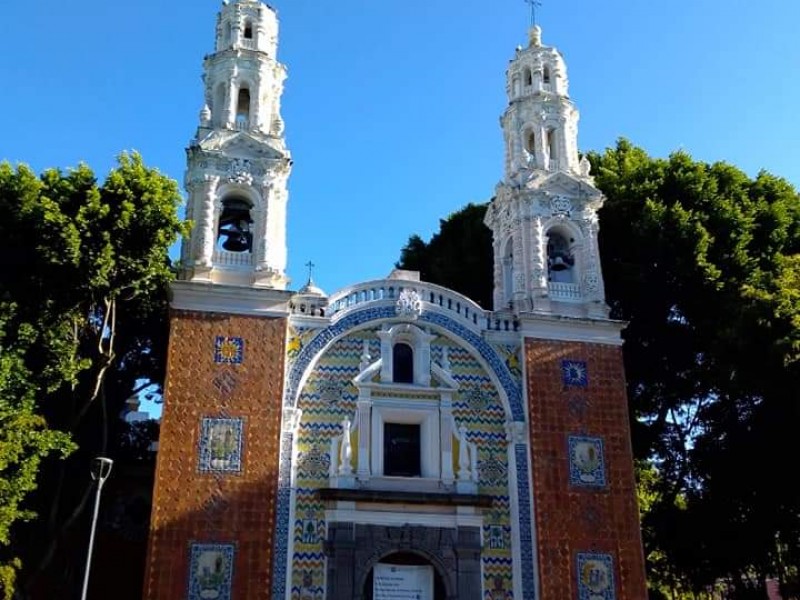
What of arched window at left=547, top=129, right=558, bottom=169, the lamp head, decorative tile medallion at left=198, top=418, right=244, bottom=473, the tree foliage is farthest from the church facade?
the tree foliage

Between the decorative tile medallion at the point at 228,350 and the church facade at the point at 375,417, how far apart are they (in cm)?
3

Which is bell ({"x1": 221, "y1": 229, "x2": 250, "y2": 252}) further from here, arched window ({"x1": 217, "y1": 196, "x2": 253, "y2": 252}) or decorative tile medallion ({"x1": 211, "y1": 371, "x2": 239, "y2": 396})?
decorative tile medallion ({"x1": 211, "y1": 371, "x2": 239, "y2": 396})

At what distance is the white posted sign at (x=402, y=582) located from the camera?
17.5m

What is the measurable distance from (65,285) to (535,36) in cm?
1417

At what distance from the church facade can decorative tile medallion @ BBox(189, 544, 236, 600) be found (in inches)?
1.4

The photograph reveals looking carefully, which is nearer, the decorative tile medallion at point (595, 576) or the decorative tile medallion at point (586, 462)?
the decorative tile medallion at point (595, 576)

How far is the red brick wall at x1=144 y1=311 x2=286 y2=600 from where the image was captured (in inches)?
658

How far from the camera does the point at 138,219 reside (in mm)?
18938

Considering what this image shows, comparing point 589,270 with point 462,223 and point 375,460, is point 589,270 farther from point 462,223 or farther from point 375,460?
point 462,223

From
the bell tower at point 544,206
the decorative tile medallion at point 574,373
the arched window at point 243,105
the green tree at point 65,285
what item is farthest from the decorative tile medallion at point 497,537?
the arched window at point 243,105

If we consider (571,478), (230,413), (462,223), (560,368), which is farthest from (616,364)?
(462,223)

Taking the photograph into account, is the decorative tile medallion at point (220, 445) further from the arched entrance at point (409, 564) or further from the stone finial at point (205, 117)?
the stone finial at point (205, 117)

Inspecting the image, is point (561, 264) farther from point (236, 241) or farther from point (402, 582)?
point (402, 582)

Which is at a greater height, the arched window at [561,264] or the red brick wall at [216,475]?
the arched window at [561,264]
